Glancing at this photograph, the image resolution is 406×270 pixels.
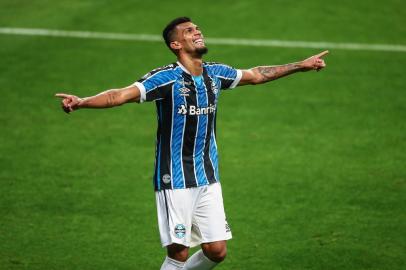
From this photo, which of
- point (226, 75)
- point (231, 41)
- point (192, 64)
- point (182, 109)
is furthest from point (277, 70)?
point (231, 41)

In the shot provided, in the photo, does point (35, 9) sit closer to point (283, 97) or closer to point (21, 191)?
point (283, 97)

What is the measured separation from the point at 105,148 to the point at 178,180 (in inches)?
172

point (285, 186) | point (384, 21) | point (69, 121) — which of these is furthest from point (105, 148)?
point (384, 21)

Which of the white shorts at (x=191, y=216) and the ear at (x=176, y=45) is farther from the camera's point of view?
the ear at (x=176, y=45)

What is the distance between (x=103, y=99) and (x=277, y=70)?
185 cm

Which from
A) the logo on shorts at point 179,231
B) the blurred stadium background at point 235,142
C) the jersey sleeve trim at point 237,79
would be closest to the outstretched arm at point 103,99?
the jersey sleeve trim at point 237,79

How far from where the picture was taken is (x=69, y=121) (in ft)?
41.4

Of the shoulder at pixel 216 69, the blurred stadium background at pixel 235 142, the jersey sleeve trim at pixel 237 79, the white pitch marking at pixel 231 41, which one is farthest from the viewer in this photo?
the white pitch marking at pixel 231 41

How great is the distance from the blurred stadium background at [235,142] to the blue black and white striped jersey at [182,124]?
5.29 feet

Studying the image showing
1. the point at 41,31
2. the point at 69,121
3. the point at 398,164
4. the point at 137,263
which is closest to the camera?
the point at 137,263

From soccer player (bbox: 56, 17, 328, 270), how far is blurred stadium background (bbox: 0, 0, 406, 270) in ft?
4.30

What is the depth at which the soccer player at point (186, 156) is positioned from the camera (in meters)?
7.47

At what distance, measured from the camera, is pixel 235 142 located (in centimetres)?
1207

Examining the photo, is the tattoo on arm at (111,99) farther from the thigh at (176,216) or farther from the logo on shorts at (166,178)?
the thigh at (176,216)
